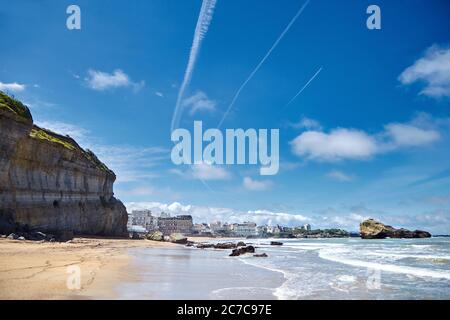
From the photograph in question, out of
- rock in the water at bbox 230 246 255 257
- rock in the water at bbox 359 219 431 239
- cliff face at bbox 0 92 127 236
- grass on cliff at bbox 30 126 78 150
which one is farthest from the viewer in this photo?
rock in the water at bbox 359 219 431 239

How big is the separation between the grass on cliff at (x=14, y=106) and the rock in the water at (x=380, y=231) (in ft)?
354

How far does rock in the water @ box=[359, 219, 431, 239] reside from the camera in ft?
383

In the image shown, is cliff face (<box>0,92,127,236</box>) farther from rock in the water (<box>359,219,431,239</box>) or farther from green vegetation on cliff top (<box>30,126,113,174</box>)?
rock in the water (<box>359,219,431,239</box>)

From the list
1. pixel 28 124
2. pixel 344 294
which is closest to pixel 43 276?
pixel 344 294

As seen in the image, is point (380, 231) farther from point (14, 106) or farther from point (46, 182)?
point (14, 106)

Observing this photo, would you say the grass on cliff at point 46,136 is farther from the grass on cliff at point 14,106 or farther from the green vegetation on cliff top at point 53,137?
the grass on cliff at point 14,106

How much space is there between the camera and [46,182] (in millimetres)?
43688

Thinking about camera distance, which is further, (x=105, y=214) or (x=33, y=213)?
(x=105, y=214)

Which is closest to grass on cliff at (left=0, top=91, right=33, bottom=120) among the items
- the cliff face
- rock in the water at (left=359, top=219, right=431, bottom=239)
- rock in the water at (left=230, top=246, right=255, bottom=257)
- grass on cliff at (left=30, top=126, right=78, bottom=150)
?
the cliff face

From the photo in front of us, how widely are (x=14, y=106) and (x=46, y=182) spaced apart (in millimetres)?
11241

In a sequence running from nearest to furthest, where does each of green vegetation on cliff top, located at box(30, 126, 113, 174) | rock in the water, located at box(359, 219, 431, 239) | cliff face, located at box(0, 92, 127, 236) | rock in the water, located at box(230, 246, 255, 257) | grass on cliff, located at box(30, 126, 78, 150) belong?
cliff face, located at box(0, 92, 127, 236)
rock in the water, located at box(230, 246, 255, 257)
grass on cliff, located at box(30, 126, 78, 150)
green vegetation on cliff top, located at box(30, 126, 113, 174)
rock in the water, located at box(359, 219, 431, 239)
